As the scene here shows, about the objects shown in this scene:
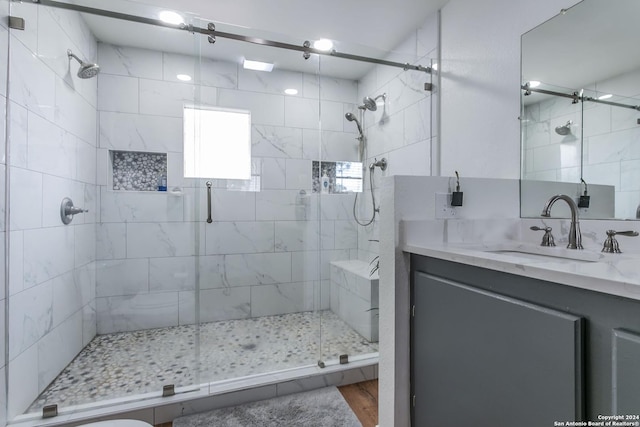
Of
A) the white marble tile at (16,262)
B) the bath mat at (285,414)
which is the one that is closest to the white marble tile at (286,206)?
the bath mat at (285,414)

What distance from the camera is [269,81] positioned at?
2775 millimetres

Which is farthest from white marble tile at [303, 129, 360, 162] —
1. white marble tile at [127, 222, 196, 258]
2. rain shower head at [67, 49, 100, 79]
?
rain shower head at [67, 49, 100, 79]

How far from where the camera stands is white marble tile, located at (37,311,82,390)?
1812 millimetres

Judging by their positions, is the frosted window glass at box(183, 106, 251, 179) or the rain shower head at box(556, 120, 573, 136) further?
the frosted window glass at box(183, 106, 251, 179)

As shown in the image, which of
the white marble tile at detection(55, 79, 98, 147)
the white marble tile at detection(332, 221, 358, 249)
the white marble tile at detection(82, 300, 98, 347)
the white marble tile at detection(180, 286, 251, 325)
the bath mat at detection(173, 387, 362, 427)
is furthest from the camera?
the white marble tile at detection(332, 221, 358, 249)

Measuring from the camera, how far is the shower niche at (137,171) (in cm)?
247

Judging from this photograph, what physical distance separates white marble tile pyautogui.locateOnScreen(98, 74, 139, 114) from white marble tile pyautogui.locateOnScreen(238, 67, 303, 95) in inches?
33.4

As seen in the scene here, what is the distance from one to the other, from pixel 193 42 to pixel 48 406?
245 cm

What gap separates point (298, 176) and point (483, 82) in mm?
1634

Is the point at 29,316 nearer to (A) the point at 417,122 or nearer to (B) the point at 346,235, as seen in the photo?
(B) the point at 346,235

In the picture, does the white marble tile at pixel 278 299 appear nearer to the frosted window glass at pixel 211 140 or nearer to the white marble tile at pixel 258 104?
the frosted window glass at pixel 211 140

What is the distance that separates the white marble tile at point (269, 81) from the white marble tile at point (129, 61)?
686 mm

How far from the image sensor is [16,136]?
63.9 inches

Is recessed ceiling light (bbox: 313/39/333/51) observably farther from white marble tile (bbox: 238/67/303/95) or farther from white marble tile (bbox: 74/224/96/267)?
white marble tile (bbox: 74/224/96/267)
